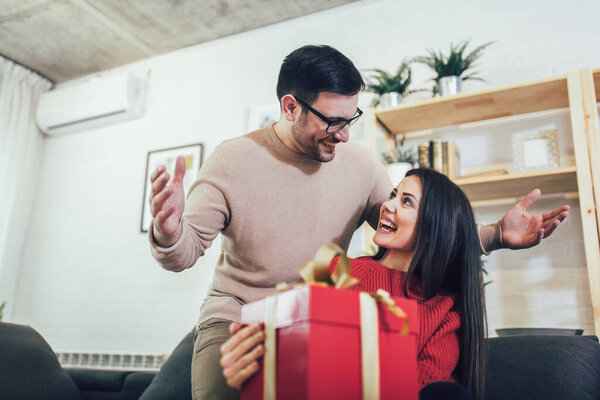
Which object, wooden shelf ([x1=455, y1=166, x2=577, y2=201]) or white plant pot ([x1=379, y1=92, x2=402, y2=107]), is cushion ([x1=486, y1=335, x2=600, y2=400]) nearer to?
wooden shelf ([x1=455, y1=166, x2=577, y2=201])

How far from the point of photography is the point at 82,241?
3992mm

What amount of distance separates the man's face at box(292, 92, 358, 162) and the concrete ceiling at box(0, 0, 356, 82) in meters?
1.96

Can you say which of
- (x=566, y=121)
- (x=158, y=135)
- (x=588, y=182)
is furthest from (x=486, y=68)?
(x=158, y=135)

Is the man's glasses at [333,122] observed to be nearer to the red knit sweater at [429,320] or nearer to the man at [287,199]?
the man at [287,199]

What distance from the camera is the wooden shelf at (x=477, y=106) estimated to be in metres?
2.41

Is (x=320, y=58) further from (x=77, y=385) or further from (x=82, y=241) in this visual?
(x=82, y=241)

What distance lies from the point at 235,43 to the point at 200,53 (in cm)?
30

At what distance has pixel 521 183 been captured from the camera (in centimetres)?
239

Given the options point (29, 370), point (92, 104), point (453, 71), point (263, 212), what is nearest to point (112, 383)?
point (29, 370)

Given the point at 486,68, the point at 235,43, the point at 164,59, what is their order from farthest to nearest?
the point at 164,59
the point at 235,43
the point at 486,68

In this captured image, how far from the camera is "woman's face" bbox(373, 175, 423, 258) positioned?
1543mm

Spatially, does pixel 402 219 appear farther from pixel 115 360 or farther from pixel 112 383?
pixel 115 360

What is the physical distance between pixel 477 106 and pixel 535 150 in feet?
1.16

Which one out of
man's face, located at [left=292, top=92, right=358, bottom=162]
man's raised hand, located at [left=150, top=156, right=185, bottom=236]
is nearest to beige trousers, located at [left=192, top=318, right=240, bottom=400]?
man's raised hand, located at [left=150, top=156, right=185, bottom=236]
